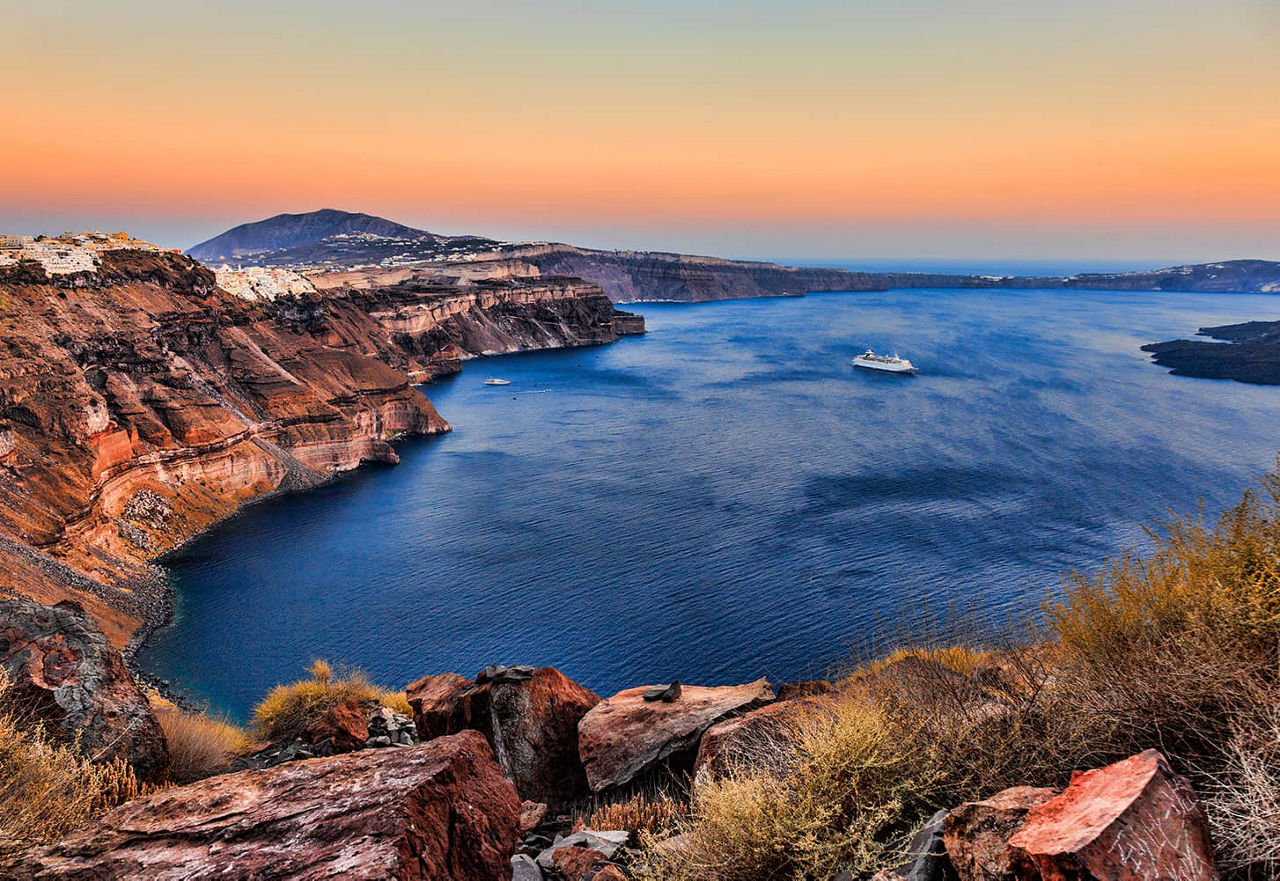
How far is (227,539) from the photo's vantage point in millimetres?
42375

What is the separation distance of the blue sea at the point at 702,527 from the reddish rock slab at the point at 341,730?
40.9 ft

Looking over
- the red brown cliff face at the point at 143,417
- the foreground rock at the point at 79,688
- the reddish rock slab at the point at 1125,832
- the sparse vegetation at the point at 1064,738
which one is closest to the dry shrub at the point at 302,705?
the foreground rock at the point at 79,688

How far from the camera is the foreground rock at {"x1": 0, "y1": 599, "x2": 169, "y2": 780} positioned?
32.3 feet

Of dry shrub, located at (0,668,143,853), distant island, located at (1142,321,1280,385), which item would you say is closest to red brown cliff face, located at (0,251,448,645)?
dry shrub, located at (0,668,143,853)

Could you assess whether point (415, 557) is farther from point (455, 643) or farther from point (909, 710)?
point (909, 710)

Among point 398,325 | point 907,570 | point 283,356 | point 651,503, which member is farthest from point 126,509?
point 398,325

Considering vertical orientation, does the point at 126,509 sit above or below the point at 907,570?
above

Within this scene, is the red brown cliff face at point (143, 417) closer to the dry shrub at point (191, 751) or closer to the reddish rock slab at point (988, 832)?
the dry shrub at point (191, 751)

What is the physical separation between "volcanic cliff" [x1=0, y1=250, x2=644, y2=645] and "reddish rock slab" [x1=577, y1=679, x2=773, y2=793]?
2741 centimetres

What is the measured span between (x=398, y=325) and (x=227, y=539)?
68.1 metres

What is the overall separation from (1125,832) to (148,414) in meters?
53.6

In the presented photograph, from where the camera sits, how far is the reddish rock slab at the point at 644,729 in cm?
1184

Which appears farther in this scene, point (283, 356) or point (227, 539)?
point (283, 356)

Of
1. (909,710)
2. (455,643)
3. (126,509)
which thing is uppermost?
(909,710)
